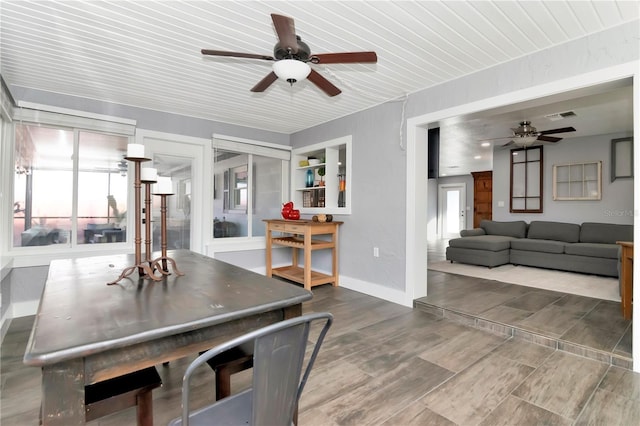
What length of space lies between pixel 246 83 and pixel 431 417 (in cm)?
315

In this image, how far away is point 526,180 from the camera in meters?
6.45

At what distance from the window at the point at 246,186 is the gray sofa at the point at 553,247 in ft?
11.2

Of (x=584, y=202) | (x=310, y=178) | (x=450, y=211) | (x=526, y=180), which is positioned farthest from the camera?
(x=450, y=211)

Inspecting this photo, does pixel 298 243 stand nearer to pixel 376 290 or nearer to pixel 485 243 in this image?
pixel 376 290

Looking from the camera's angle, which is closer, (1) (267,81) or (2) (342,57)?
(2) (342,57)

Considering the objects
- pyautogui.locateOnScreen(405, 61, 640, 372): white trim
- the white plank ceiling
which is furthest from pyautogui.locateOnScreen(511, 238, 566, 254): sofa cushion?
the white plank ceiling

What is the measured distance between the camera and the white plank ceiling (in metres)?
2.00

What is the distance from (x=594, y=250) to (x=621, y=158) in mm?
1960

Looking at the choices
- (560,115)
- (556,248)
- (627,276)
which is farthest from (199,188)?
(556,248)

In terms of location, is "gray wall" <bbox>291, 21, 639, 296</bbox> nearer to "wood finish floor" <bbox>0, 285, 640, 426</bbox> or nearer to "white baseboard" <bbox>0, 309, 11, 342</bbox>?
"wood finish floor" <bbox>0, 285, 640, 426</bbox>

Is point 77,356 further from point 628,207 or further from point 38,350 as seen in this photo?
point 628,207

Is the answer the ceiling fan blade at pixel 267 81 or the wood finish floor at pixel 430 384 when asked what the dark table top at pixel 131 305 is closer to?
the wood finish floor at pixel 430 384

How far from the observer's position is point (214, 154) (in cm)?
452

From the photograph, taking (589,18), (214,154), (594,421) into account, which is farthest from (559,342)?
(214,154)
